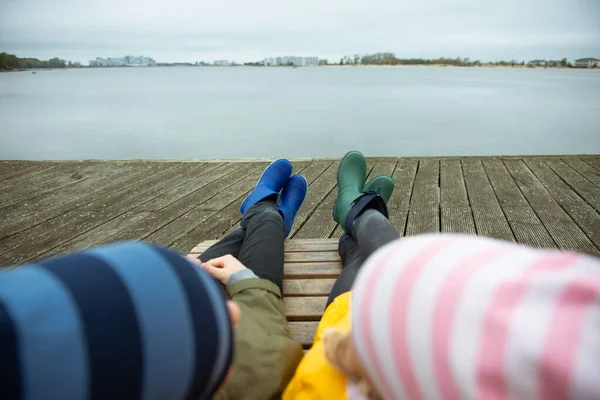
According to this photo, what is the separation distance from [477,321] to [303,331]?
2.14 ft

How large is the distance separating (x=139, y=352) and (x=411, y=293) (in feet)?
0.94

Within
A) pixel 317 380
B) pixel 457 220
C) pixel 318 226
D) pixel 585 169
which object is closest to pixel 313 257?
pixel 318 226

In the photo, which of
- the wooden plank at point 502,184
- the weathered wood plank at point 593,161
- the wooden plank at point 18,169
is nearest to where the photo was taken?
the wooden plank at point 502,184

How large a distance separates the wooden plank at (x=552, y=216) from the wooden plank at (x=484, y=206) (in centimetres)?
16

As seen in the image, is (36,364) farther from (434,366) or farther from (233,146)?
(233,146)

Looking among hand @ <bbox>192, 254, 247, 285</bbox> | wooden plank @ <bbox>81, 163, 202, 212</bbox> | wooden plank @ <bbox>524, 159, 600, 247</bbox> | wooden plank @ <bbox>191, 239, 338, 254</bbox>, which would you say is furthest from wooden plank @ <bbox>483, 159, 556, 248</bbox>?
wooden plank @ <bbox>81, 163, 202, 212</bbox>

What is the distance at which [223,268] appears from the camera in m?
1.02

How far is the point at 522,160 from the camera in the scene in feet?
9.98

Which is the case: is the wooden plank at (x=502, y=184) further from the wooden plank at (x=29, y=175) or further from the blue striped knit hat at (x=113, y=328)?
the wooden plank at (x=29, y=175)

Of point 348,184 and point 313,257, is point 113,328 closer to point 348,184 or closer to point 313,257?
point 313,257

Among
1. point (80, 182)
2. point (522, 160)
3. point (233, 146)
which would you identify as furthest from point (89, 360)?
point (233, 146)

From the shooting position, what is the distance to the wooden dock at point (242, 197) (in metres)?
1.93

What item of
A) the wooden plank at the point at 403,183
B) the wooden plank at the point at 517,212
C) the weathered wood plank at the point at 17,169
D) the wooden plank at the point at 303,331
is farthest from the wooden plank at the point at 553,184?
the weathered wood plank at the point at 17,169

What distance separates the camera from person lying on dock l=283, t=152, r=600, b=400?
1.19 feet
